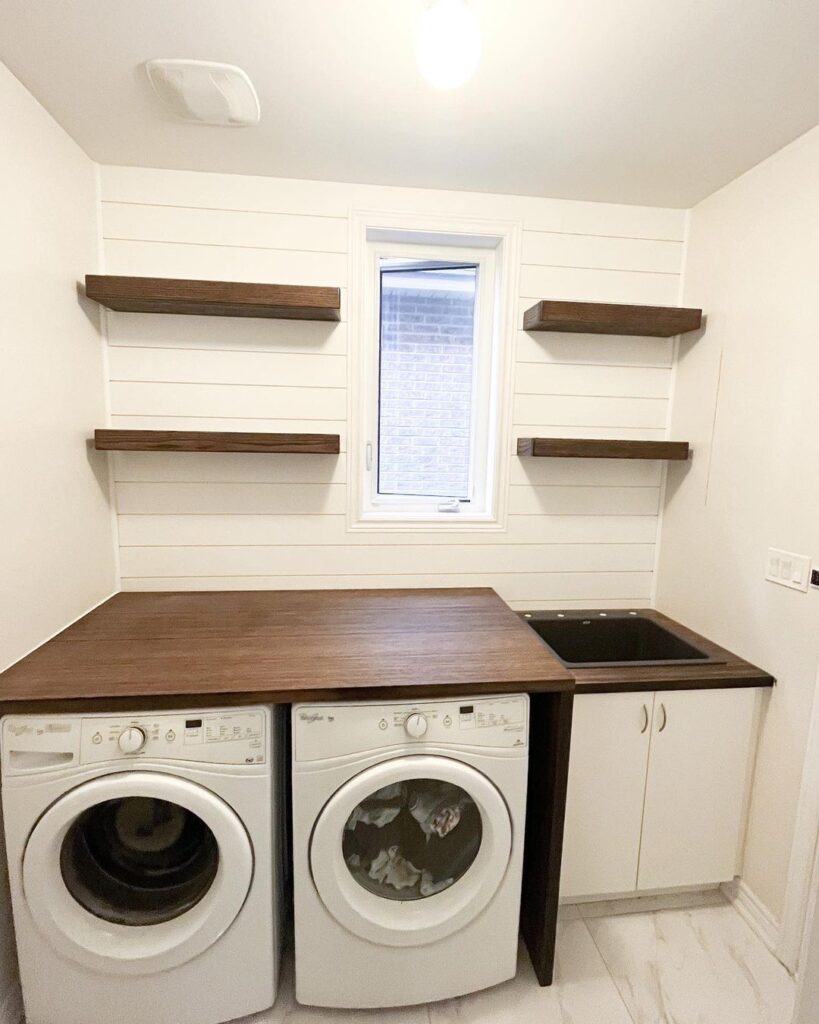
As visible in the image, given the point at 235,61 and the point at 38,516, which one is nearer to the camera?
the point at 235,61

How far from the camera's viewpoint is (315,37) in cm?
119

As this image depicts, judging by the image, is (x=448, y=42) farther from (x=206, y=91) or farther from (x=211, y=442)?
(x=211, y=442)

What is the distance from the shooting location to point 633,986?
150cm

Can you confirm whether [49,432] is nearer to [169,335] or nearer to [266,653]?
[169,335]

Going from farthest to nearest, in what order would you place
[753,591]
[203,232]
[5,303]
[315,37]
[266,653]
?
1. [203,232]
2. [753,591]
3. [266,653]
4. [5,303]
5. [315,37]

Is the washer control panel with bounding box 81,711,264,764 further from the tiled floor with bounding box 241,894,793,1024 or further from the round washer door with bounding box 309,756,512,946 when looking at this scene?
the tiled floor with bounding box 241,894,793,1024

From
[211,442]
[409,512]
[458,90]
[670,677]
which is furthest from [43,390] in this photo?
[670,677]

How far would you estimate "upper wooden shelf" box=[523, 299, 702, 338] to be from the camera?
1826 mm

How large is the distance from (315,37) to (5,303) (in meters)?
1.01

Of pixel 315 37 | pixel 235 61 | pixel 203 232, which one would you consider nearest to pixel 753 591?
pixel 315 37

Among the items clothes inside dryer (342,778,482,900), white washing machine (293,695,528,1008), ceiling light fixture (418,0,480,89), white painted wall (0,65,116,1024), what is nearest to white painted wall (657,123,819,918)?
white washing machine (293,695,528,1008)

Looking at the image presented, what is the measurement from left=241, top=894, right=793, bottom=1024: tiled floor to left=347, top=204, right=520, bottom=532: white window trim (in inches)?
56.5

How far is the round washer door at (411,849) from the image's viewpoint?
1.31 metres

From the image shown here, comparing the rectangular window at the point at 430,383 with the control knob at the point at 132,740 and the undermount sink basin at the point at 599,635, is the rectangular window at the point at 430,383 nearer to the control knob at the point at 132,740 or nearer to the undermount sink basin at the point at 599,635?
the undermount sink basin at the point at 599,635
